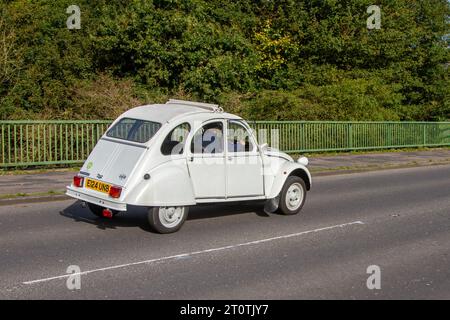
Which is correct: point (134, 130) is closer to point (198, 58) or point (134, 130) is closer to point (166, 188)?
point (166, 188)

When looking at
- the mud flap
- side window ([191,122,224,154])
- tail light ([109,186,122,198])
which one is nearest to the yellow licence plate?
tail light ([109,186,122,198])

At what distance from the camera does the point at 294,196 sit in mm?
10516

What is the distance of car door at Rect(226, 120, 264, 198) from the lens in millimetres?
9422

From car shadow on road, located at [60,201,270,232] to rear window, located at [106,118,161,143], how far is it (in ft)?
4.54

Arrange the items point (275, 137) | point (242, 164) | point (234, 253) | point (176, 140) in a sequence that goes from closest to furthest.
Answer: point (234, 253)
point (176, 140)
point (242, 164)
point (275, 137)

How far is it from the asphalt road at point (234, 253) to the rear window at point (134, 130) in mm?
1389

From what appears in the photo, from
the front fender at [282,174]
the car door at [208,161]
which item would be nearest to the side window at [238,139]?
the car door at [208,161]

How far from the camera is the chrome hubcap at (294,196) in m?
10.4

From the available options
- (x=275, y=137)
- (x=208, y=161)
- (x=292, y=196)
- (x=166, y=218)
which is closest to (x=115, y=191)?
(x=166, y=218)

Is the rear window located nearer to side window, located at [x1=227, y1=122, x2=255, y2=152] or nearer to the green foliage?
side window, located at [x1=227, y1=122, x2=255, y2=152]

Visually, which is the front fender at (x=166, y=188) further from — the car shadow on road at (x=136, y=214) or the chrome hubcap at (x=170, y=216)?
the car shadow on road at (x=136, y=214)

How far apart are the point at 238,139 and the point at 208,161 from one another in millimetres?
807
